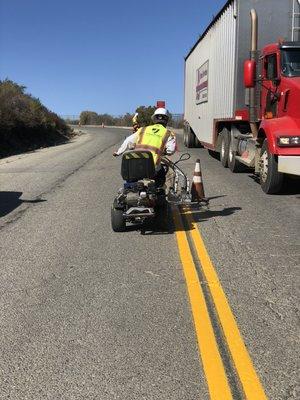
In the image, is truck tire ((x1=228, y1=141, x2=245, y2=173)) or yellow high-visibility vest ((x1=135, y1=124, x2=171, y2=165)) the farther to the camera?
truck tire ((x1=228, y1=141, x2=245, y2=173))

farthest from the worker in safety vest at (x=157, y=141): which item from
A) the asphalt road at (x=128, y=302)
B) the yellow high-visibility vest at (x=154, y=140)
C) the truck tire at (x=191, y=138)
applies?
the truck tire at (x=191, y=138)

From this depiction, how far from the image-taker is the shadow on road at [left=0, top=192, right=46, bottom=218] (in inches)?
386

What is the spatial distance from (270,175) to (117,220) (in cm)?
422

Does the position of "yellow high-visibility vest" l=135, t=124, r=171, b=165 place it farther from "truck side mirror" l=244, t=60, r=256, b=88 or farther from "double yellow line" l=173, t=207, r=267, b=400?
"truck side mirror" l=244, t=60, r=256, b=88

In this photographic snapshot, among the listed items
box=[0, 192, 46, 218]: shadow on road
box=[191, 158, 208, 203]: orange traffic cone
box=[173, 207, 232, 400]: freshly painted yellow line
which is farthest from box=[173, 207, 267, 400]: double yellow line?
box=[0, 192, 46, 218]: shadow on road

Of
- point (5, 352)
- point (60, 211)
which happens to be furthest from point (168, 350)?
point (60, 211)

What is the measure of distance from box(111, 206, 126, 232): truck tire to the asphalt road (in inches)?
4.7

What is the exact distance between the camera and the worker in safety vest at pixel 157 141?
7.65 m

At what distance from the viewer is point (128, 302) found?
16.0 ft

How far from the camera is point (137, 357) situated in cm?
381

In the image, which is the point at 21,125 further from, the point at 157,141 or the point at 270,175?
the point at 157,141

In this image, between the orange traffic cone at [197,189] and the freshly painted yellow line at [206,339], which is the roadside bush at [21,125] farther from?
the freshly painted yellow line at [206,339]

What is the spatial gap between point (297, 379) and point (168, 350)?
3.03 ft

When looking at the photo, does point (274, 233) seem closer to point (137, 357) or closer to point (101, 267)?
→ point (101, 267)
